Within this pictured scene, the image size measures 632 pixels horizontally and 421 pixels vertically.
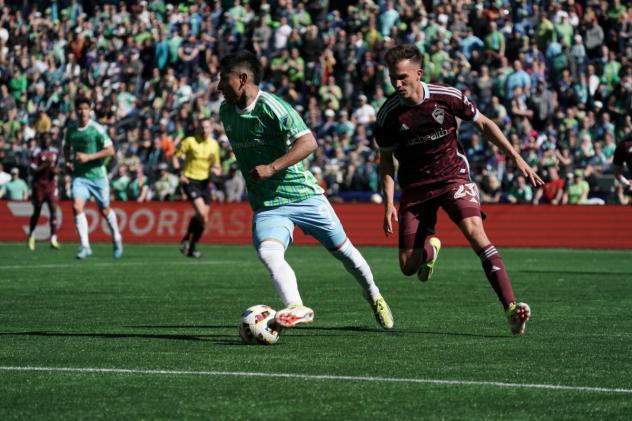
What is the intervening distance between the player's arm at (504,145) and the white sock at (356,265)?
1.39 m

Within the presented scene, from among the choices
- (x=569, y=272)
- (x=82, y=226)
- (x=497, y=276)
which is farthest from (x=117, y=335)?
(x=82, y=226)

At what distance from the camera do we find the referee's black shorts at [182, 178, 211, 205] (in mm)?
22984

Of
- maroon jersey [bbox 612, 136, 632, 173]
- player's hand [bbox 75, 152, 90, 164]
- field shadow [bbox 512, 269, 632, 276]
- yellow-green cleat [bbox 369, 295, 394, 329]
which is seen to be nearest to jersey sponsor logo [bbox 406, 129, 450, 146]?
yellow-green cleat [bbox 369, 295, 394, 329]

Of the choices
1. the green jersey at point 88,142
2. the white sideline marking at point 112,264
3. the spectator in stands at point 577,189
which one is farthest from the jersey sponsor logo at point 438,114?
the spectator in stands at point 577,189

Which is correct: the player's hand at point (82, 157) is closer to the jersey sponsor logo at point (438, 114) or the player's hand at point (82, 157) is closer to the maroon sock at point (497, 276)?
the jersey sponsor logo at point (438, 114)

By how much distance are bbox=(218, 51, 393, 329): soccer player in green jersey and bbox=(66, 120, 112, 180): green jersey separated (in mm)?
11396

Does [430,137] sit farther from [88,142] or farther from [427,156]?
[88,142]

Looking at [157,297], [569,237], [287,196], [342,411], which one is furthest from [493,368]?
[569,237]

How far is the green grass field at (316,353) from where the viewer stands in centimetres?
667

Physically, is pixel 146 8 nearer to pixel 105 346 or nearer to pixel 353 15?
pixel 353 15

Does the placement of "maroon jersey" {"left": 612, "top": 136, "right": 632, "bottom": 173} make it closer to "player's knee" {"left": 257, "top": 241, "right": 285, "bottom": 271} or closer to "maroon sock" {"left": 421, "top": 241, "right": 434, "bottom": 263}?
"maroon sock" {"left": 421, "top": 241, "right": 434, "bottom": 263}

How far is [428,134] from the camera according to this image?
10391mm

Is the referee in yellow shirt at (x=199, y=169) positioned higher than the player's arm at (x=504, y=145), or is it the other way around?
the player's arm at (x=504, y=145)

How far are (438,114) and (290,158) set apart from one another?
1446 mm
